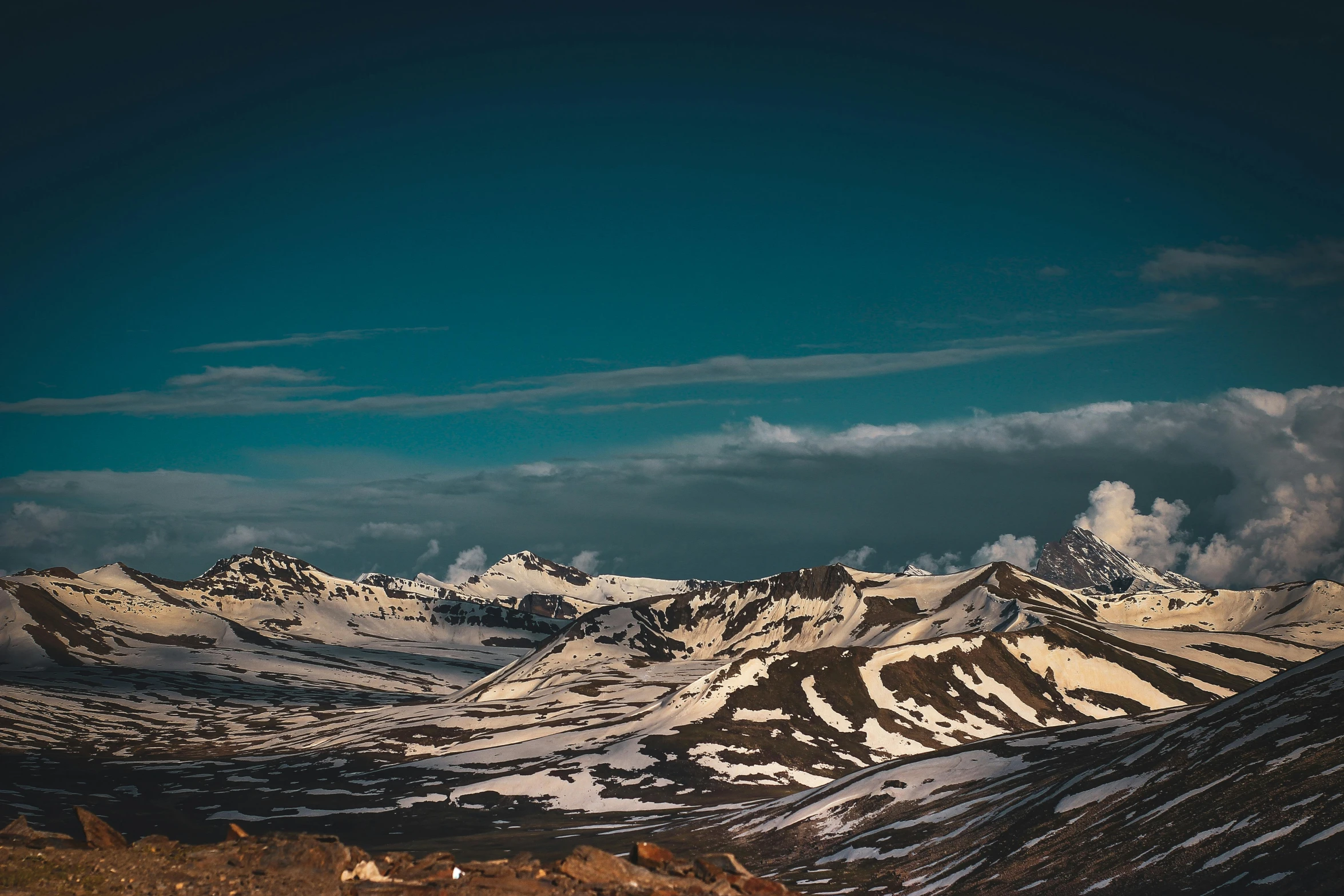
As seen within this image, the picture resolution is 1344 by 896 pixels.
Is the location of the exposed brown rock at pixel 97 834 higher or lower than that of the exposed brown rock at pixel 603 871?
higher

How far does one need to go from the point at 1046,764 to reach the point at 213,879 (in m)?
123

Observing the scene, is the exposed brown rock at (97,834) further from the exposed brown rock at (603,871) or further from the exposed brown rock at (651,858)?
the exposed brown rock at (651,858)

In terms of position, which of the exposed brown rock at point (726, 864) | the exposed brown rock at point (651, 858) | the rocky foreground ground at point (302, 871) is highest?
the rocky foreground ground at point (302, 871)

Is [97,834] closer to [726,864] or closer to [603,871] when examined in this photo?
[603,871]

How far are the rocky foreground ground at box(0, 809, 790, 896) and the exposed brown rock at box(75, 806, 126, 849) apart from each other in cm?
4

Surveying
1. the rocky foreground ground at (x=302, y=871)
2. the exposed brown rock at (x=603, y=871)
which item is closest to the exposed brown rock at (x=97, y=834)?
the rocky foreground ground at (x=302, y=871)

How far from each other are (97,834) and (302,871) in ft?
28.1

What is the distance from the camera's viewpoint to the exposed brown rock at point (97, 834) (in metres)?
37.7

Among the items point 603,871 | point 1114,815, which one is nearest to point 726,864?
point 603,871

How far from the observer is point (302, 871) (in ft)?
117

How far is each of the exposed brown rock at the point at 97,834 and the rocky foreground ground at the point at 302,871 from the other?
4 cm

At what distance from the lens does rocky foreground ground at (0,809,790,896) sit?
111 feet

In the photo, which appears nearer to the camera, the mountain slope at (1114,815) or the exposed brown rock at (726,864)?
the exposed brown rock at (726,864)

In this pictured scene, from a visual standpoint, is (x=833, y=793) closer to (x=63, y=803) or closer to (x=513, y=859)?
(x=513, y=859)
